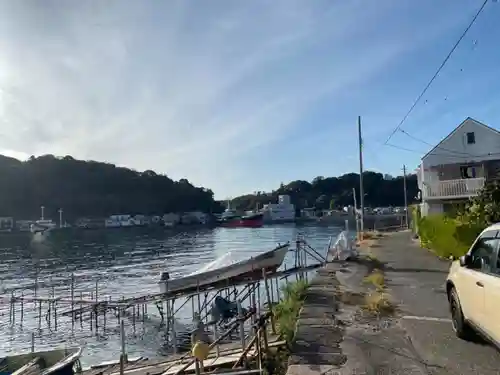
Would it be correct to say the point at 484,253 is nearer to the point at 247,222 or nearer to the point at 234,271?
the point at 234,271

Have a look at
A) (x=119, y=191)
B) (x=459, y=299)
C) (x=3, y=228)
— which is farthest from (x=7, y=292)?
(x=119, y=191)

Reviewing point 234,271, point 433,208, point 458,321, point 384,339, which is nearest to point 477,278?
point 458,321

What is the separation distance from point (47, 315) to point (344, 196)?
444 ft

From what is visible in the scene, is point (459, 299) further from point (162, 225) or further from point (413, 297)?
point (162, 225)

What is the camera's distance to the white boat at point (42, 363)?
48.1 ft

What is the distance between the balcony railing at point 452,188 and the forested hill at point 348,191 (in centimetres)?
5690

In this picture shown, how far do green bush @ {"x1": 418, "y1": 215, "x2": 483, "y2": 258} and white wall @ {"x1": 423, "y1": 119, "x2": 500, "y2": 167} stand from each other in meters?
14.7

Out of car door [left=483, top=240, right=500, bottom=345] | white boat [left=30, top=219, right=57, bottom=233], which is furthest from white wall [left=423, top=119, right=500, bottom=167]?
white boat [left=30, top=219, right=57, bottom=233]

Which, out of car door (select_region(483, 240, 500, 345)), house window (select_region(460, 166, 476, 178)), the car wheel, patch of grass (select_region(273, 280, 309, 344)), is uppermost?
house window (select_region(460, 166, 476, 178))

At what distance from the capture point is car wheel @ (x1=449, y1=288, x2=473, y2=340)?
6.95 metres

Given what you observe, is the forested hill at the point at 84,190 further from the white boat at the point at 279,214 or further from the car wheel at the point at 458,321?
the car wheel at the point at 458,321

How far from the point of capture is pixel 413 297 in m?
11.0

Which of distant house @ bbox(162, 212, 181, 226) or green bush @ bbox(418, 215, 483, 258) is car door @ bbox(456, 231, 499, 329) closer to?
green bush @ bbox(418, 215, 483, 258)

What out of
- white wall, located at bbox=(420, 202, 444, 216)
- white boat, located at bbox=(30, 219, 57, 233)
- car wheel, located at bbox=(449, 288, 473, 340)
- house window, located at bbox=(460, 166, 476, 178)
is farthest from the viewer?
white boat, located at bbox=(30, 219, 57, 233)
